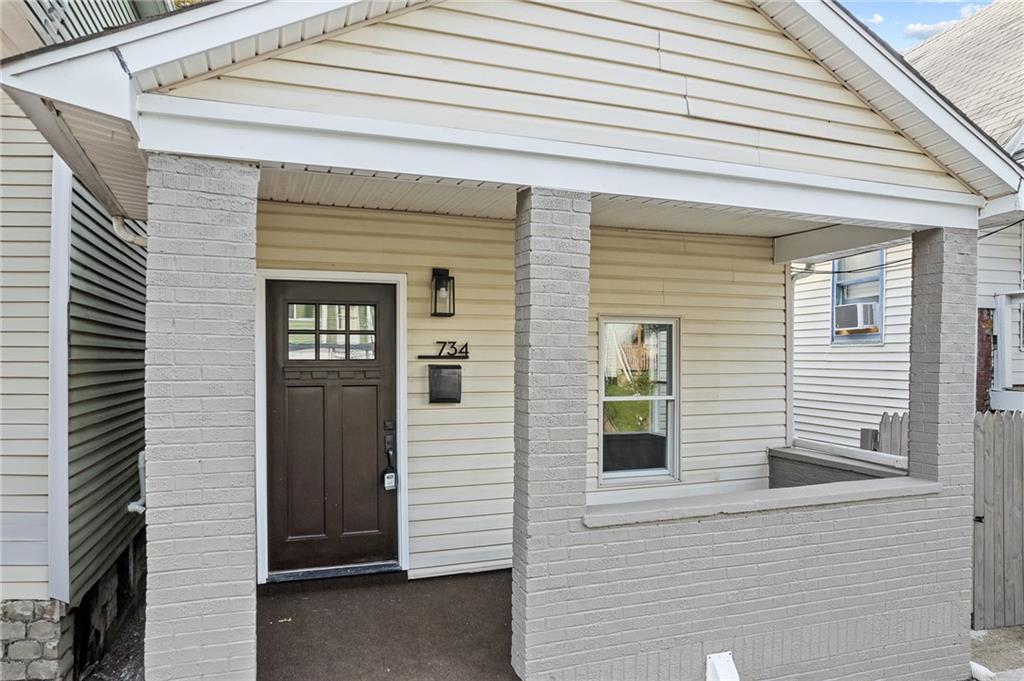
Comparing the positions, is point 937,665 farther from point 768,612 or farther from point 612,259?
point 612,259

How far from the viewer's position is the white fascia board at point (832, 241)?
4.55 meters

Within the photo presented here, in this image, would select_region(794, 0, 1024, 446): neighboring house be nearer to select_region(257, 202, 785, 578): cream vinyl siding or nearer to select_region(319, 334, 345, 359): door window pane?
select_region(257, 202, 785, 578): cream vinyl siding

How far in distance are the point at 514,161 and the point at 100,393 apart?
3263mm

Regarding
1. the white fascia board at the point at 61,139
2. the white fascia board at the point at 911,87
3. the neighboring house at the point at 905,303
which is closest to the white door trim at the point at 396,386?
the white fascia board at the point at 61,139

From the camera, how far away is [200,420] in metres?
2.63

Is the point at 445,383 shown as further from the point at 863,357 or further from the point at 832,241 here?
the point at 863,357

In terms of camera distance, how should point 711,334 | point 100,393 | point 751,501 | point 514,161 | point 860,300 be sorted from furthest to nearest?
1. point 860,300
2. point 711,334
3. point 100,393
4. point 751,501
5. point 514,161

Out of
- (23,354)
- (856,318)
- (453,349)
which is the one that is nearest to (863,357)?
(856,318)

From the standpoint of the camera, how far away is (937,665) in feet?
13.1

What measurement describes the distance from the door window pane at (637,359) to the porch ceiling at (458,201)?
853 mm

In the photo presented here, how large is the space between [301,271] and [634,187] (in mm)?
2259

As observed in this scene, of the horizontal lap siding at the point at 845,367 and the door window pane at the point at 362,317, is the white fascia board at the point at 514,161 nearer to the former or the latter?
the door window pane at the point at 362,317

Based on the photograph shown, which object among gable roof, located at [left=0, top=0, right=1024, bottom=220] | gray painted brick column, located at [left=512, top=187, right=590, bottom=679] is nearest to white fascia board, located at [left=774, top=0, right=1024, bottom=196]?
gable roof, located at [left=0, top=0, right=1024, bottom=220]

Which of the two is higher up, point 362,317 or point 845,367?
point 362,317
